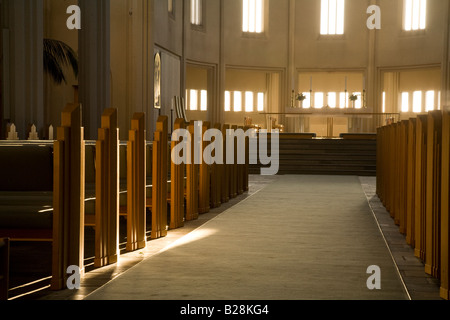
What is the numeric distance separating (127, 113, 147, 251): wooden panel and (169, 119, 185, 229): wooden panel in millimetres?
967

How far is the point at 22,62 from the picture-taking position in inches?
334

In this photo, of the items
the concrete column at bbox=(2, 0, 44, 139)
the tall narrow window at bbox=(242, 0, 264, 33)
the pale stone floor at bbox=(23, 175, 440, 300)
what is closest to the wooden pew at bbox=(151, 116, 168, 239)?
the pale stone floor at bbox=(23, 175, 440, 300)

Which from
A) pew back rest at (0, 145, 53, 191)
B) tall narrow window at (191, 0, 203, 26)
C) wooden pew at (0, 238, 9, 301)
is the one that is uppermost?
tall narrow window at (191, 0, 203, 26)

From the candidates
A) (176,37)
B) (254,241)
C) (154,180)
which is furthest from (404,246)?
(176,37)

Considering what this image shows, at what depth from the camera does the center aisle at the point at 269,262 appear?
3.08 m

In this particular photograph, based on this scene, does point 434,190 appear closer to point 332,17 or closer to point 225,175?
point 225,175

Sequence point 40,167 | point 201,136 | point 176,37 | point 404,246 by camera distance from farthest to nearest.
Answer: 1. point 176,37
2. point 201,136
3. point 404,246
4. point 40,167

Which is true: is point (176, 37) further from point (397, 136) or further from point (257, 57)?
point (397, 136)

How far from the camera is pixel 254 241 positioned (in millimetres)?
4668

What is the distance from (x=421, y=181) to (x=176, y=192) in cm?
224

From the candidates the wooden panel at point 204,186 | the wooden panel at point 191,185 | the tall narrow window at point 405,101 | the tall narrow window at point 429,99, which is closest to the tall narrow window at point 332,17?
the tall narrow window at point 405,101

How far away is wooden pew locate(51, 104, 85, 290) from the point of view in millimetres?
3059

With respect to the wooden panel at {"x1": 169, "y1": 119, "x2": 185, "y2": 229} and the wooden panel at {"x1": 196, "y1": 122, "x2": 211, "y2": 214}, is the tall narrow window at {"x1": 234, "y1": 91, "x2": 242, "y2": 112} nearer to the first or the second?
the wooden panel at {"x1": 196, "y1": 122, "x2": 211, "y2": 214}
